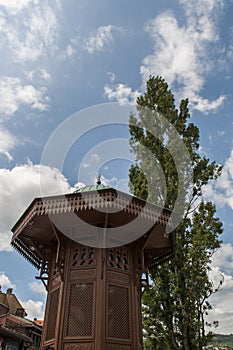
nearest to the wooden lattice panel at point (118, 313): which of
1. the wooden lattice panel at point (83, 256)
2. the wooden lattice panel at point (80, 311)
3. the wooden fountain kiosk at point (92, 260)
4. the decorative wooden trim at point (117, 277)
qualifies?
the wooden fountain kiosk at point (92, 260)

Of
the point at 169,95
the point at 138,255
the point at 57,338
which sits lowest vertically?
the point at 57,338

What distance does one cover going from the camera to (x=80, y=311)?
7270 mm

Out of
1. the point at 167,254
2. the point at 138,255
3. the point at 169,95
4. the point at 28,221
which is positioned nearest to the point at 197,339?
the point at 167,254

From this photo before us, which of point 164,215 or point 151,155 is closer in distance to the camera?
point 164,215

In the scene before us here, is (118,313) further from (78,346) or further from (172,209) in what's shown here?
(172,209)

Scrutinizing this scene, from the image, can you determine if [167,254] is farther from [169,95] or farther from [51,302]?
[169,95]

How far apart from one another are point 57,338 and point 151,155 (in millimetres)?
8920

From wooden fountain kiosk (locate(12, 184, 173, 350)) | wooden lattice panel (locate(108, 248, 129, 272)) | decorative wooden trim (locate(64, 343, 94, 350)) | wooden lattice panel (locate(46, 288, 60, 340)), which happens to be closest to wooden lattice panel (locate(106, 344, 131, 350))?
wooden fountain kiosk (locate(12, 184, 173, 350))

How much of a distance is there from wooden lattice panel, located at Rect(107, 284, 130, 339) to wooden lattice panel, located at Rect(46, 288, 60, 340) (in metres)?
1.40

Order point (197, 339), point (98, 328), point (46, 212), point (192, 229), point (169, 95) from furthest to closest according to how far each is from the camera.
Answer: point (169, 95), point (192, 229), point (197, 339), point (46, 212), point (98, 328)

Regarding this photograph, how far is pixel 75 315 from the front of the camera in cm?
725

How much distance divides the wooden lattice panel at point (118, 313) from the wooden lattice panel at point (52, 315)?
1401 millimetres

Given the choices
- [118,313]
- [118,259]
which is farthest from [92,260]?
[118,313]

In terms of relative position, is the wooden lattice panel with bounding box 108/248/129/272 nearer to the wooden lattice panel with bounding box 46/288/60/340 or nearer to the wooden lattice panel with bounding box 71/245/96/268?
the wooden lattice panel with bounding box 71/245/96/268
